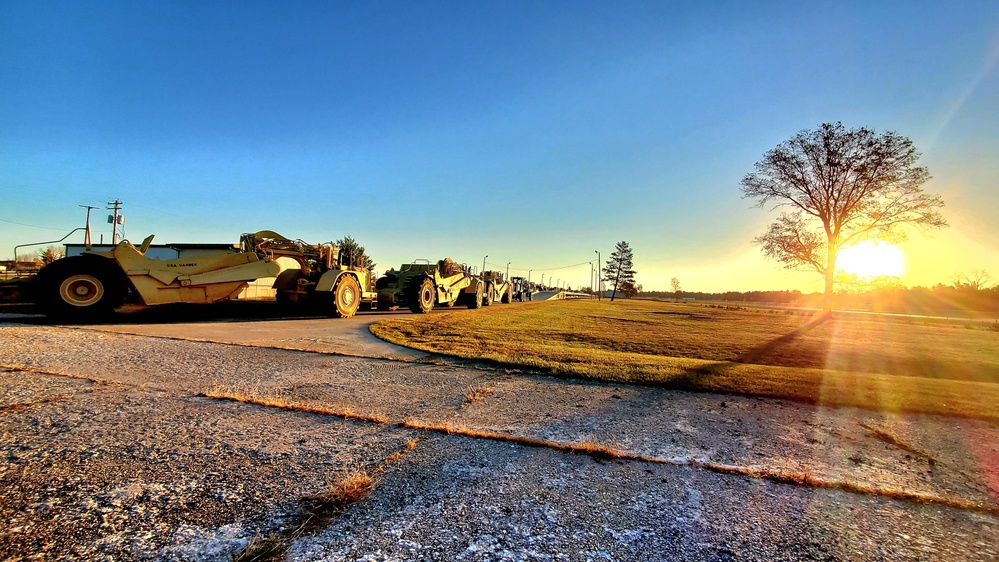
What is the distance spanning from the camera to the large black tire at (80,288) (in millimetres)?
8500

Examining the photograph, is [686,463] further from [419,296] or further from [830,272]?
[830,272]

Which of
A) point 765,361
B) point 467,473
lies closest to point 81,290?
point 467,473

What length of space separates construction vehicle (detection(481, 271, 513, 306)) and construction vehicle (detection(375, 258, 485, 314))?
2.39 meters

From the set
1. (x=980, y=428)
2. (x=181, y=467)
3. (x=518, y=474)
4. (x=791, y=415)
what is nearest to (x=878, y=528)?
(x=518, y=474)

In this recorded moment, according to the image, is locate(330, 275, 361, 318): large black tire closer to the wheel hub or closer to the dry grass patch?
the wheel hub

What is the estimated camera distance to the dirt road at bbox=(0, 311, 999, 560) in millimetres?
1748

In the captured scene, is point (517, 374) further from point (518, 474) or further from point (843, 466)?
point (843, 466)

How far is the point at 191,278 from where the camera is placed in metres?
10.1

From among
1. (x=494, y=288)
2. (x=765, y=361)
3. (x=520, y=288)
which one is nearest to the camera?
(x=765, y=361)

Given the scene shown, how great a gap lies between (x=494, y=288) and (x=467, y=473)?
2559 centimetres

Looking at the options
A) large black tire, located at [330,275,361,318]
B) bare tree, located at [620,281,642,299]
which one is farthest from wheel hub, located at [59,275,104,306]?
bare tree, located at [620,281,642,299]

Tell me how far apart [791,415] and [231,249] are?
12714mm

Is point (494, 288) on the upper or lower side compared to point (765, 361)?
upper

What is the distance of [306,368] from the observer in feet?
17.0
